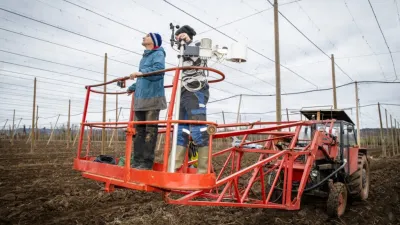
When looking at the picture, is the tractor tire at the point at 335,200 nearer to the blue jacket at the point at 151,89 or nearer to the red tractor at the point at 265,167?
the red tractor at the point at 265,167

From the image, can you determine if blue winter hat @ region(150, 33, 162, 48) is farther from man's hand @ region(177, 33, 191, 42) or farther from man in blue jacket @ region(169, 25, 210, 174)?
man's hand @ region(177, 33, 191, 42)

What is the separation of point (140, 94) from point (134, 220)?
2299mm

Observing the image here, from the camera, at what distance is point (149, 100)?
379cm

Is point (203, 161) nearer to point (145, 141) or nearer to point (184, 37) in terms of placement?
point (145, 141)

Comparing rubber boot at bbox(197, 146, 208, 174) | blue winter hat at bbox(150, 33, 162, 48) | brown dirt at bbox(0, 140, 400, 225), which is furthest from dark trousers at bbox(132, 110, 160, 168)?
brown dirt at bbox(0, 140, 400, 225)

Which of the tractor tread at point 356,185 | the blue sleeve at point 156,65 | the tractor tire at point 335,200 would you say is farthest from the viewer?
the tractor tread at point 356,185

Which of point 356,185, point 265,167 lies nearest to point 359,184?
point 356,185

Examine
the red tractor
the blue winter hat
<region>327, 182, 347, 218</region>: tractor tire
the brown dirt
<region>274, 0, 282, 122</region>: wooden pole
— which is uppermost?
<region>274, 0, 282, 122</region>: wooden pole

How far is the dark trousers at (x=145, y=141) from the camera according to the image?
379 cm

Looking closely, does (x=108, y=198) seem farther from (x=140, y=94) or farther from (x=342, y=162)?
(x=342, y=162)

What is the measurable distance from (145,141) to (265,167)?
332cm

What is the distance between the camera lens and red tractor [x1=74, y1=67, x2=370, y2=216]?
3.09 metres

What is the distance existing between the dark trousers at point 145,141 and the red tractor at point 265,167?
0.80 ft

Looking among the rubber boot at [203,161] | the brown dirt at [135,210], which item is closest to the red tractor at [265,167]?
the rubber boot at [203,161]
